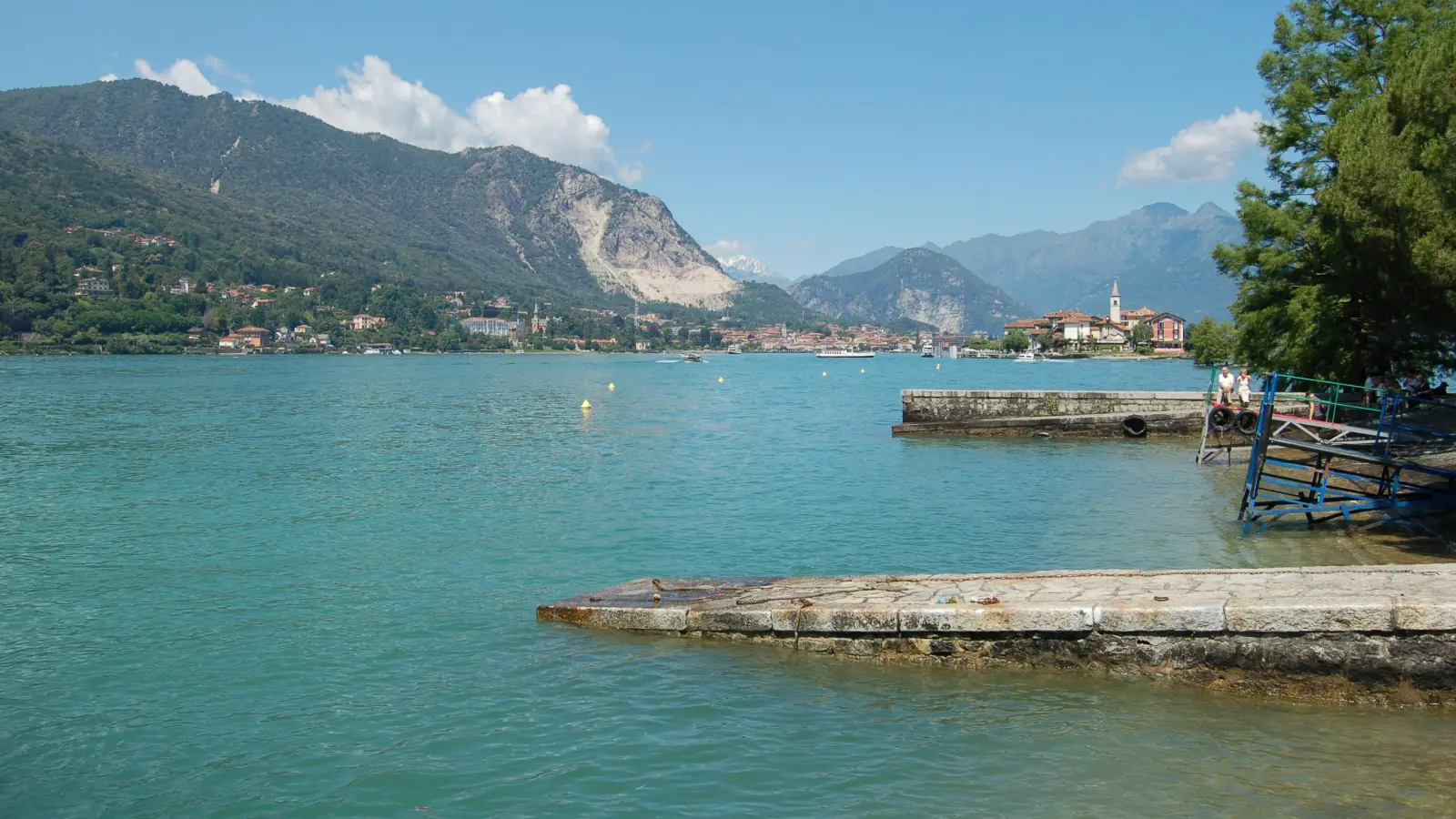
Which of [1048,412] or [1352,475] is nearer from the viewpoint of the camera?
[1352,475]

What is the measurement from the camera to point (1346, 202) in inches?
770

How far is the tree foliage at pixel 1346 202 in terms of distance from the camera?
18203 millimetres

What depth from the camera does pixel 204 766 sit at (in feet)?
26.8

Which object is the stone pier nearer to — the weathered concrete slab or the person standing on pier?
the person standing on pier

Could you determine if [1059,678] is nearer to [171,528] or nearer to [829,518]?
[829,518]

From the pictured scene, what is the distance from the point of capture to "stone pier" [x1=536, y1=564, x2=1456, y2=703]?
870 cm

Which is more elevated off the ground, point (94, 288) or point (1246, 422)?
point (94, 288)

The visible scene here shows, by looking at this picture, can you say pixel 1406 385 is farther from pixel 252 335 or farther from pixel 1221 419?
pixel 252 335

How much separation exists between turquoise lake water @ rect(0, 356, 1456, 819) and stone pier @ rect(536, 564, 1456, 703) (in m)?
0.26

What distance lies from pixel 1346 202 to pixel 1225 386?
895 centimetres

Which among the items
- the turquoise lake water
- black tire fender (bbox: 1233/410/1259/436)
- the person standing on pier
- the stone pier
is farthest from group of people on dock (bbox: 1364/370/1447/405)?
the stone pier

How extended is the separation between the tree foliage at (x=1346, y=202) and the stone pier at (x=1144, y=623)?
10.7 metres

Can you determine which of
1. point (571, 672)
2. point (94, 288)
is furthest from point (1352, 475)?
point (94, 288)

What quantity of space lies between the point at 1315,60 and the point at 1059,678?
95.5ft
